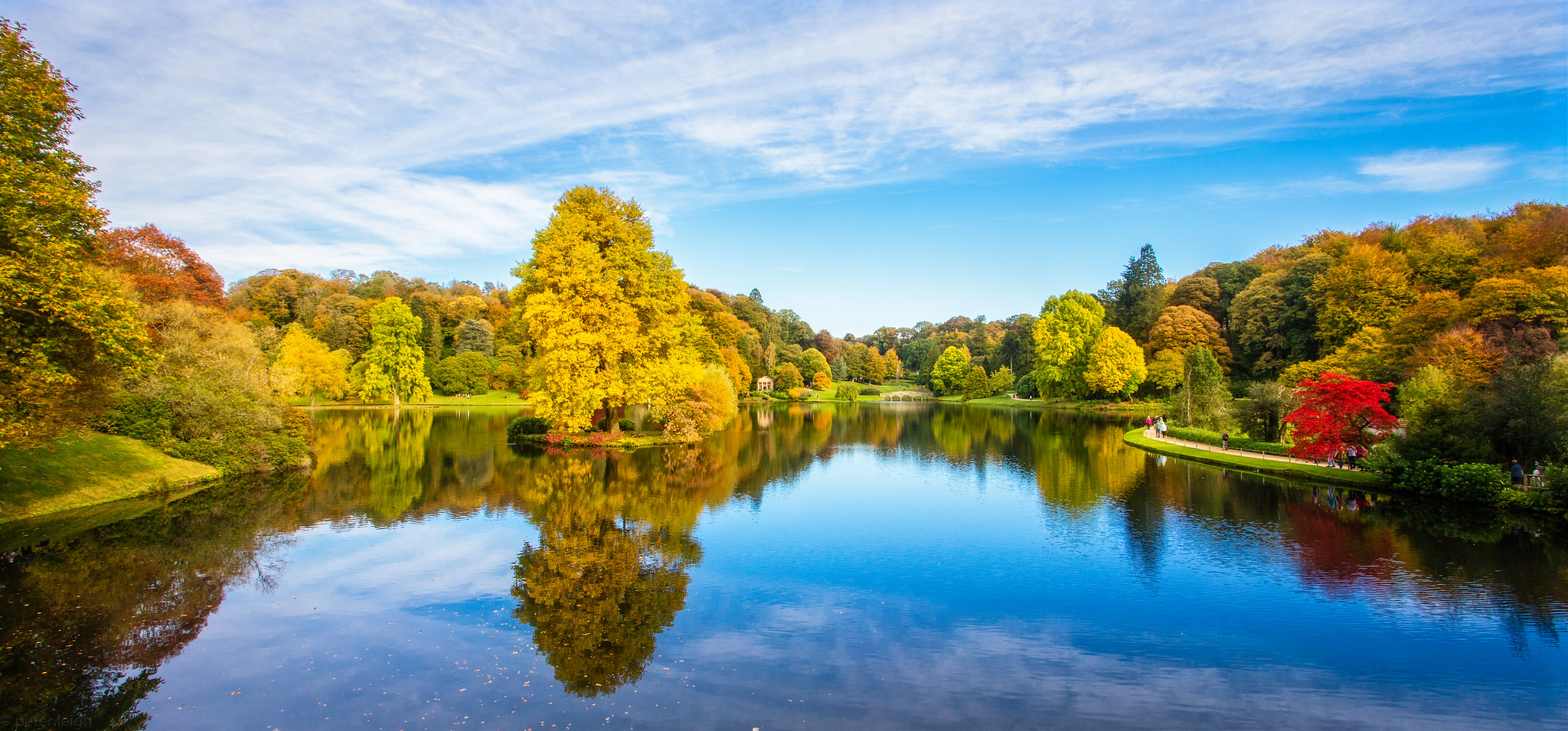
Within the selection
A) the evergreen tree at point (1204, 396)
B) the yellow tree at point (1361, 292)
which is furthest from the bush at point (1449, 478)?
the yellow tree at point (1361, 292)

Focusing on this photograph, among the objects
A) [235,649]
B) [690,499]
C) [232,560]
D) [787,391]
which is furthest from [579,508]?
[787,391]

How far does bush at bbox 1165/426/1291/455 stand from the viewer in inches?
1048

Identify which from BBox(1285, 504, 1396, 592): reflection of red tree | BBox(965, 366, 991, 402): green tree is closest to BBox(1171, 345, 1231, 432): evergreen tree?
BBox(1285, 504, 1396, 592): reflection of red tree

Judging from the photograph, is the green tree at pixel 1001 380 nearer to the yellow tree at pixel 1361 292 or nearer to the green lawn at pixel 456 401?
the yellow tree at pixel 1361 292

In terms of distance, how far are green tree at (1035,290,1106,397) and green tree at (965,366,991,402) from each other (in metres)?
13.0

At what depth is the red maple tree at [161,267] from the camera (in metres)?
26.4

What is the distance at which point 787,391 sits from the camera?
8331 centimetres

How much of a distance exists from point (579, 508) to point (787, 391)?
65688 mm

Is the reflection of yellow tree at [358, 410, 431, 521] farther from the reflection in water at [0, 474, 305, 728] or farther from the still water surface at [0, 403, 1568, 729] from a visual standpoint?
the reflection in water at [0, 474, 305, 728]

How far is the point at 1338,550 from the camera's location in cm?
1420

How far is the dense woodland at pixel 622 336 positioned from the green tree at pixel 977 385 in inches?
465

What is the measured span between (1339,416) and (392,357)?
64696 millimetres

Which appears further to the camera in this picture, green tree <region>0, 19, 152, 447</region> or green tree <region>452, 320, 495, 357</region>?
green tree <region>452, 320, 495, 357</region>

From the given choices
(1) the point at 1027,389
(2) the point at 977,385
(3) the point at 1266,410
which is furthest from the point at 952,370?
(3) the point at 1266,410
